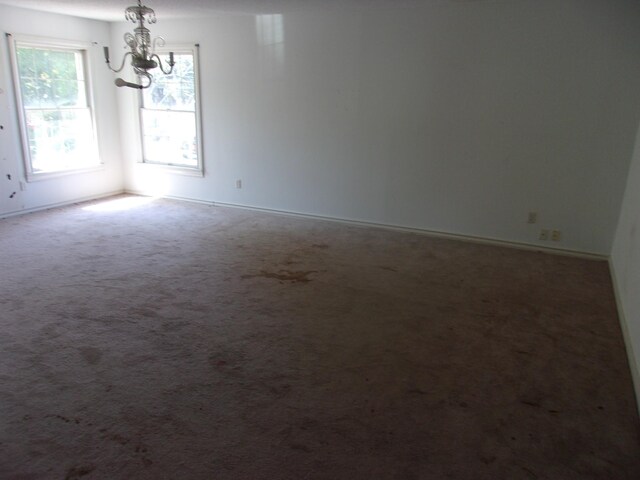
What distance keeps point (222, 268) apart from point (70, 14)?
13.4 feet

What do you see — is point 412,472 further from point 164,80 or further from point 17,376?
point 164,80

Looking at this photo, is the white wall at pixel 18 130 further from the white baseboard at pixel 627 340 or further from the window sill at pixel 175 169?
the white baseboard at pixel 627 340

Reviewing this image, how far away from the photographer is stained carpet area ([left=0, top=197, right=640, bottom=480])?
200 cm

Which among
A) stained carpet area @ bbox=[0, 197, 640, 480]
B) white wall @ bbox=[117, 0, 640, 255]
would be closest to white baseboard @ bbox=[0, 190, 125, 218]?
stained carpet area @ bbox=[0, 197, 640, 480]

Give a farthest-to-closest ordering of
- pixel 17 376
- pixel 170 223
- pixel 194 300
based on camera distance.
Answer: pixel 170 223, pixel 194 300, pixel 17 376

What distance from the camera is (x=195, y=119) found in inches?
249

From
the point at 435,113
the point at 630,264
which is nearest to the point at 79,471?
the point at 630,264

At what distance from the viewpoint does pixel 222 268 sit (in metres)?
4.15

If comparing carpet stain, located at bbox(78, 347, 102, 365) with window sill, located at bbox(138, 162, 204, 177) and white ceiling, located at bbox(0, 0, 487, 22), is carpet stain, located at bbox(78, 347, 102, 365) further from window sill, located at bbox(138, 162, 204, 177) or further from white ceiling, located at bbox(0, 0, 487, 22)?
window sill, located at bbox(138, 162, 204, 177)

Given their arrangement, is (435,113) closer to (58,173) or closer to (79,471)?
(79,471)

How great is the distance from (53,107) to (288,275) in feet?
13.8

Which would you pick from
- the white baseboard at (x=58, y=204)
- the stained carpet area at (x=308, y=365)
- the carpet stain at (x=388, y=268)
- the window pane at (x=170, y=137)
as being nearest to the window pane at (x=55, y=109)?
the white baseboard at (x=58, y=204)

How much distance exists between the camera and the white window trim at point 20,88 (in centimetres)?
543

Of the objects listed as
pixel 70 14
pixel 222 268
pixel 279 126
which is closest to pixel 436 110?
pixel 279 126
